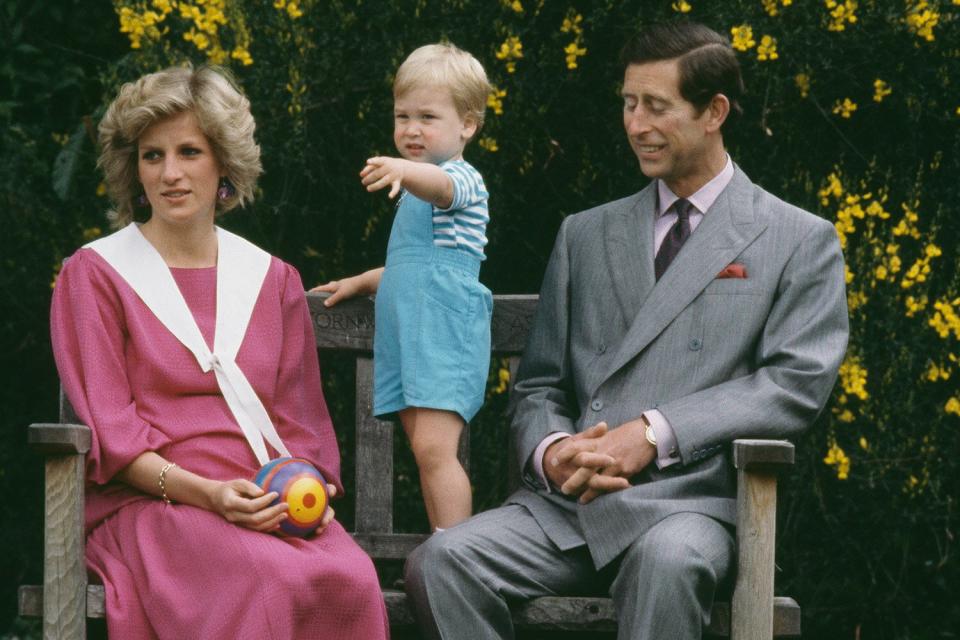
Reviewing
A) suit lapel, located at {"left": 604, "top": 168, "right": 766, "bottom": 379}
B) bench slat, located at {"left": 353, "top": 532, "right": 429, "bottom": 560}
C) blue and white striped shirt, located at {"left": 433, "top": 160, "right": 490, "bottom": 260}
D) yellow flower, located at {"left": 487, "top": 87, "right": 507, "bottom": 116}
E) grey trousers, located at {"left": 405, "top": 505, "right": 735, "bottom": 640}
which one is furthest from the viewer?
yellow flower, located at {"left": 487, "top": 87, "right": 507, "bottom": 116}

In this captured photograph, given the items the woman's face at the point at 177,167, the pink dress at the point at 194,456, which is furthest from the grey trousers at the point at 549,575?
the woman's face at the point at 177,167

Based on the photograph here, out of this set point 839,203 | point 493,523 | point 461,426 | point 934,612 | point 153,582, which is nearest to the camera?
point 153,582

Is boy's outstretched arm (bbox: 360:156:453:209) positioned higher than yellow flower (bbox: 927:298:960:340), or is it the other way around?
boy's outstretched arm (bbox: 360:156:453:209)

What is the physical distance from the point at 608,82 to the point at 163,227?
1.85 meters

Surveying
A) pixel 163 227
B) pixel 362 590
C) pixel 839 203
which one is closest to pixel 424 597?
pixel 362 590

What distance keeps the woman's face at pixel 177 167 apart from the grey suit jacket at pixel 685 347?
0.92 metres

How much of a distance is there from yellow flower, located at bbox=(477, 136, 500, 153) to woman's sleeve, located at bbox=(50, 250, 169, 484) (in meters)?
1.55

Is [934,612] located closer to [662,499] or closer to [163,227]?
[662,499]

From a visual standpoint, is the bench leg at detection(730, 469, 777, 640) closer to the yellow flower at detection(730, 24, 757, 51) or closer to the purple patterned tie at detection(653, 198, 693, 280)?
the purple patterned tie at detection(653, 198, 693, 280)

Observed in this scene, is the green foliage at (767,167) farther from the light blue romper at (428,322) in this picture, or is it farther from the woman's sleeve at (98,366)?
the woman's sleeve at (98,366)

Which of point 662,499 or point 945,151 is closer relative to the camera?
point 662,499

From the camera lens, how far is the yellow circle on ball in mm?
4039

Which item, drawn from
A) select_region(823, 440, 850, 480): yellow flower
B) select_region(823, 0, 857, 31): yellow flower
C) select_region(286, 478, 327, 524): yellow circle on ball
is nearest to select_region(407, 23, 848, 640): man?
select_region(286, 478, 327, 524): yellow circle on ball

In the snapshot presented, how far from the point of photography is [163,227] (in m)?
4.38
